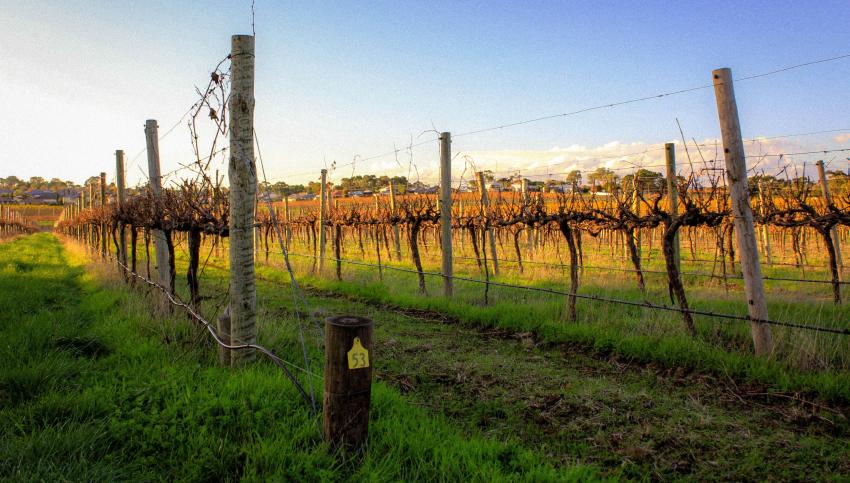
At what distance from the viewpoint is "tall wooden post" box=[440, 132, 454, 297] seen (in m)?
9.88

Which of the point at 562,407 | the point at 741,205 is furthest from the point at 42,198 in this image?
the point at 741,205

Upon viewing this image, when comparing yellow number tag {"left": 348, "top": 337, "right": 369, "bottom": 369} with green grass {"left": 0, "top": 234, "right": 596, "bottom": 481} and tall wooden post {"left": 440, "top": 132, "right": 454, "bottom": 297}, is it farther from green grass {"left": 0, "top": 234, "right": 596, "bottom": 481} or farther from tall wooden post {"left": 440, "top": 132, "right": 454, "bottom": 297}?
tall wooden post {"left": 440, "top": 132, "right": 454, "bottom": 297}

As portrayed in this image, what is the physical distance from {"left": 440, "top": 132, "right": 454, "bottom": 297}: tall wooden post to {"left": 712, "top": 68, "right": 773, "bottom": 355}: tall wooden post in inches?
202

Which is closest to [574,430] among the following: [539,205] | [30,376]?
[30,376]

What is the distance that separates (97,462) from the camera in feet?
9.38

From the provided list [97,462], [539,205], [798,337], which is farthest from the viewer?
[539,205]

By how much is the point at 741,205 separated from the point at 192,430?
5.75 m

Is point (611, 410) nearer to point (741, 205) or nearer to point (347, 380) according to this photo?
point (347, 380)

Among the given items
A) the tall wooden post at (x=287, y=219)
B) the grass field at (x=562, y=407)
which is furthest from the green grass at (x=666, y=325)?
the tall wooden post at (x=287, y=219)

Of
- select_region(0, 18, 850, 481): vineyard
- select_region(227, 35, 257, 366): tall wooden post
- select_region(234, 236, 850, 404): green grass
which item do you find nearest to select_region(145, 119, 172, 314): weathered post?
select_region(0, 18, 850, 481): vineyard

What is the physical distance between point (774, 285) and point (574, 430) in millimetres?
10323

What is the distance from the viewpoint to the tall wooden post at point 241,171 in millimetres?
4371

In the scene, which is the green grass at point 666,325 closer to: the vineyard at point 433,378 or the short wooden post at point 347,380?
the vineyard at point 433,378

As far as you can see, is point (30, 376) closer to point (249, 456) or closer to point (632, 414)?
point (249, 456)
